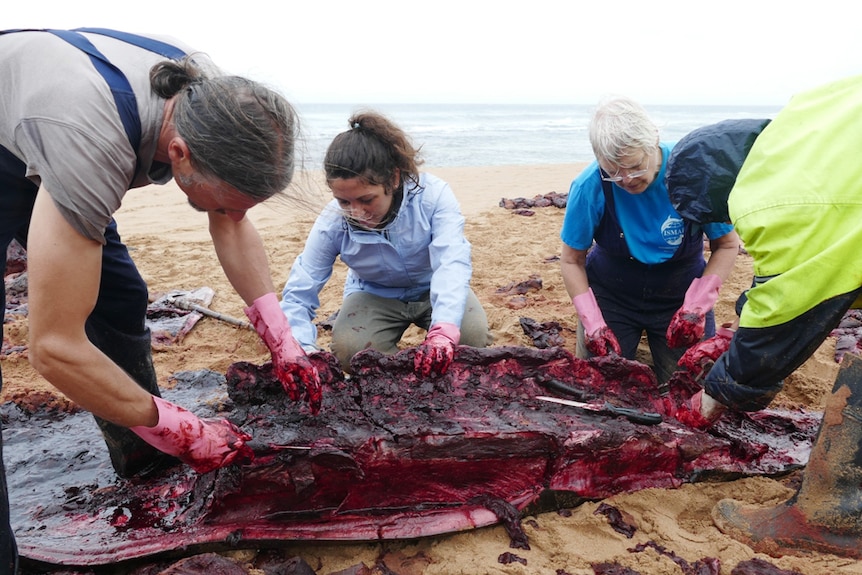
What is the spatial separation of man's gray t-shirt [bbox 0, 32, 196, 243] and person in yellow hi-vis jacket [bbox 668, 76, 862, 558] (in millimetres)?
2108

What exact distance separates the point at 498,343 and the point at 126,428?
110 inches

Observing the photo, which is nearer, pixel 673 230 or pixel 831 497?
pixel 831 497

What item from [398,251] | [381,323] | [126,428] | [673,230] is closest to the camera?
[126,428]

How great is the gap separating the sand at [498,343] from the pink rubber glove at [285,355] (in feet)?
1.70

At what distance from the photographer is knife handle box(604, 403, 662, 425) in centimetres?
304

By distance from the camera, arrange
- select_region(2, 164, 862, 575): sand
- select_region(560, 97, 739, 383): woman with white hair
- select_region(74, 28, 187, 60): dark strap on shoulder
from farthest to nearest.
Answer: select_region(560, 97, 739, 383): woman with white hair
select_region(2, 164, 862, 575): sand
select_region(74, 28, 187, 60): dark strap on shoulder

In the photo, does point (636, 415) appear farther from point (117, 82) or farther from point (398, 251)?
point (117, 82)

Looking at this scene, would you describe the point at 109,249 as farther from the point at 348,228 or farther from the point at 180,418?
the point at 348,228

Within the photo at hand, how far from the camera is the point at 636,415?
10.0 feet

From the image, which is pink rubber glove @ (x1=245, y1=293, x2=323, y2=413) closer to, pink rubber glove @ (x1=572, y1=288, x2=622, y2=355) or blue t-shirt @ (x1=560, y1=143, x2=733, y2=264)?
pink rubber glove @ (x1=572, y1=288, x2=622, y2=355)

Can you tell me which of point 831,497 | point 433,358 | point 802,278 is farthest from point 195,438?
point 831,497

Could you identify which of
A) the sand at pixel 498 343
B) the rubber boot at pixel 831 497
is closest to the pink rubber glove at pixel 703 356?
the sand at pixel 498 343

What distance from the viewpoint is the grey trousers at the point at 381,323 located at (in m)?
4.33

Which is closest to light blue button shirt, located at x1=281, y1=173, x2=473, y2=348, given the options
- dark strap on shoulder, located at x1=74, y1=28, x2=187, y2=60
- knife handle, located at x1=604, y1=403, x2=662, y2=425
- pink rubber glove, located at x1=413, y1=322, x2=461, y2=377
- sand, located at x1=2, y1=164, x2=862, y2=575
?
sand, located at x1=2, y1=164, x2=862, y2=575
